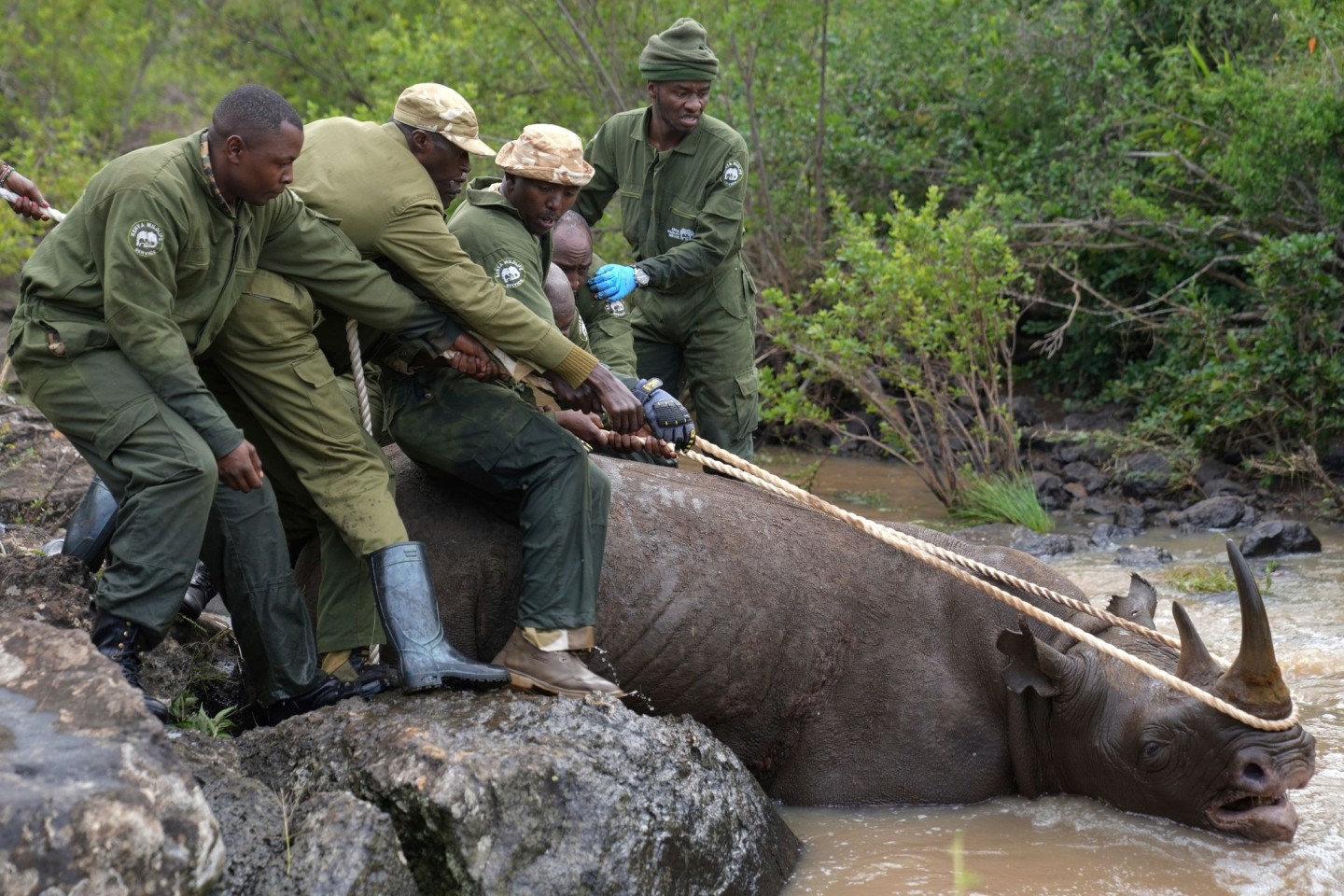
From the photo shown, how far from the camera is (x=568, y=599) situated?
4.83m

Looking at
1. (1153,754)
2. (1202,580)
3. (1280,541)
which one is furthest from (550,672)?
(1280,541)

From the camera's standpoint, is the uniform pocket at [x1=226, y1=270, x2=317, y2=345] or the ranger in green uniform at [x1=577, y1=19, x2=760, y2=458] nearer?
the uniform pocket at [x1=226, y1=270, x2=317, y2=345]

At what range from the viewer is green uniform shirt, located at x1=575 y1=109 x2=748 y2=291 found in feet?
24.6

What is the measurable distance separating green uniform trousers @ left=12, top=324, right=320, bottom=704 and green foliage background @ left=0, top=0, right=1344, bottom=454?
291 inches

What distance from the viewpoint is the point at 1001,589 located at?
5500 mm

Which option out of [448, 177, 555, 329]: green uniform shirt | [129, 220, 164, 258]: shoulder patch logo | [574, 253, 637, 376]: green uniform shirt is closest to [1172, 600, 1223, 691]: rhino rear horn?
[448, 177, 555, 329]: green uniform shirt

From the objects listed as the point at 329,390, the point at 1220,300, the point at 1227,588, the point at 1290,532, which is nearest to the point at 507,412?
the point at 329,390

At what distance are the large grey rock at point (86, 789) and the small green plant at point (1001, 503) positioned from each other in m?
7.74

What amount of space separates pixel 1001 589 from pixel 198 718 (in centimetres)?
296

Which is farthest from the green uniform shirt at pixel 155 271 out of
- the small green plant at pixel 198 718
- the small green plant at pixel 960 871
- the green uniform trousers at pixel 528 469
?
the small green plant at pixel 960 871

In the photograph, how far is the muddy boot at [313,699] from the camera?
4.70 m

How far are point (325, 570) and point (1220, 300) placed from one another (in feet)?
31.0

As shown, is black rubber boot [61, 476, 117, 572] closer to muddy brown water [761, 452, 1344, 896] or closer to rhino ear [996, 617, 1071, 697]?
muddy brown water [761, 452, 1344, 896]

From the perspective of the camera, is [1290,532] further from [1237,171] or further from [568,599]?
[568,599]
